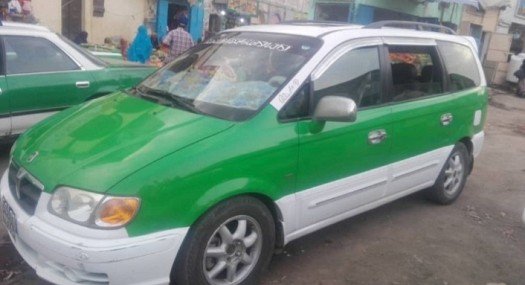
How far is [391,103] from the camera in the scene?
3852 mm

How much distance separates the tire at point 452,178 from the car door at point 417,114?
20 cm

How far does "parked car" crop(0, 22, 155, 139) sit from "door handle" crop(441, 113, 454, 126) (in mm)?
3752

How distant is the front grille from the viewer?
Answer: 2672 millimetres

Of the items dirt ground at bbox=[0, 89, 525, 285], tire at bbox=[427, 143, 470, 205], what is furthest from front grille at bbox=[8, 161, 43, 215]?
tire at bbox=[427, 143, 470, 205]

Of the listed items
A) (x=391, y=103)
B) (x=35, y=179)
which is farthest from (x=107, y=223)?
(x=391, y=103)

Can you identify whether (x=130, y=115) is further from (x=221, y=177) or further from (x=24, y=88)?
(x=24, y=88)

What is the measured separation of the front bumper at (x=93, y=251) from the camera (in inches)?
94.8

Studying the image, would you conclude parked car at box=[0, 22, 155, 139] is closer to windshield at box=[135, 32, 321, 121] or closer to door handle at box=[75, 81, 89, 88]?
door handle at box=[75, 81, 89, 88]

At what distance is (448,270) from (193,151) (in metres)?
2.27

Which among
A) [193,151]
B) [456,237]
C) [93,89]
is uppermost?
[193,151]

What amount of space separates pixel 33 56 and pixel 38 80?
301 mm

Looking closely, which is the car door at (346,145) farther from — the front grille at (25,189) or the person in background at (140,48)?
the person in background at (140,48)

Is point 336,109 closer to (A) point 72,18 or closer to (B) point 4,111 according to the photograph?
(B) point 4,111

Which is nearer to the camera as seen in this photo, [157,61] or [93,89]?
[93,89]
